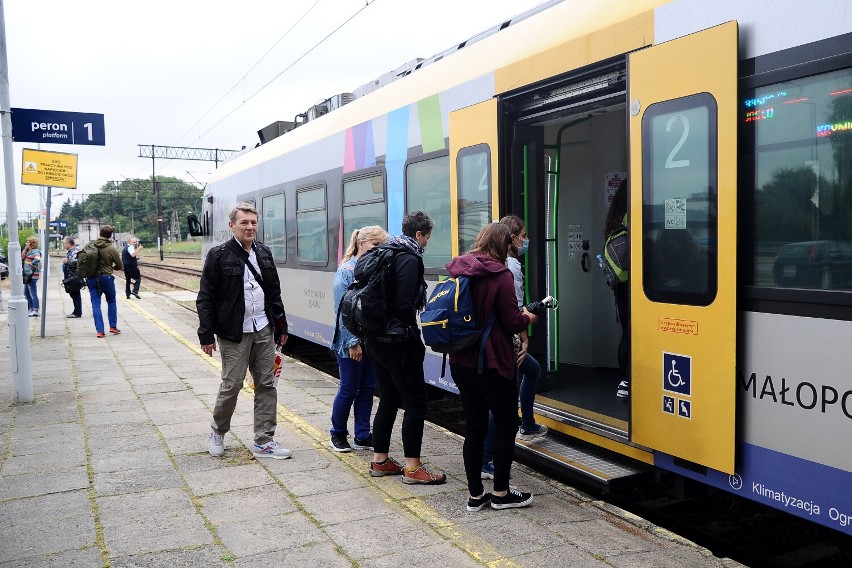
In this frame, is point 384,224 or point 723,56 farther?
point 384,224

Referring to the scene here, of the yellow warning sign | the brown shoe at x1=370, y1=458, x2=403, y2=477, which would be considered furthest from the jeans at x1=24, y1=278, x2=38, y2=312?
the brown shoe at x1=370, y1=458, x2=403, y2=477

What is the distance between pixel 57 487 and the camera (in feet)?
15.6

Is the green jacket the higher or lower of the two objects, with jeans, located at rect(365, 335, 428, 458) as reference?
higher

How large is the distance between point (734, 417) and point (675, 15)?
2.09 meters

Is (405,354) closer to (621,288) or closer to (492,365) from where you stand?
(492,365)

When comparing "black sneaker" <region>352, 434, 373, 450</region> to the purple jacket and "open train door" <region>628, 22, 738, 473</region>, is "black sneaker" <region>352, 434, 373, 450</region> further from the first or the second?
"open train door" <region>628, 22, 738, 473</region>

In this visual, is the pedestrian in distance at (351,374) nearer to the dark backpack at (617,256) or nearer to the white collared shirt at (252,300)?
the white collared shirt at (252,300)

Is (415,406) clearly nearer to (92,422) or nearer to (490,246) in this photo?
(490,246)

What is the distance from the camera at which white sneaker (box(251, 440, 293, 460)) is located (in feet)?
17.5

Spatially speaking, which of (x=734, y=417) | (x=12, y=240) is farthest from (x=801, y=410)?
(x=12, y=240)

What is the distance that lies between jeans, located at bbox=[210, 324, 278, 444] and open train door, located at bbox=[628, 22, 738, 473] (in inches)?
103

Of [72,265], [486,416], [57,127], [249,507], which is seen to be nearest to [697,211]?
[486,416]

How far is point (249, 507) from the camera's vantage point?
4367mm

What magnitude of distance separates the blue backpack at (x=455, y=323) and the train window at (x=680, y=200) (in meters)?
0.96
